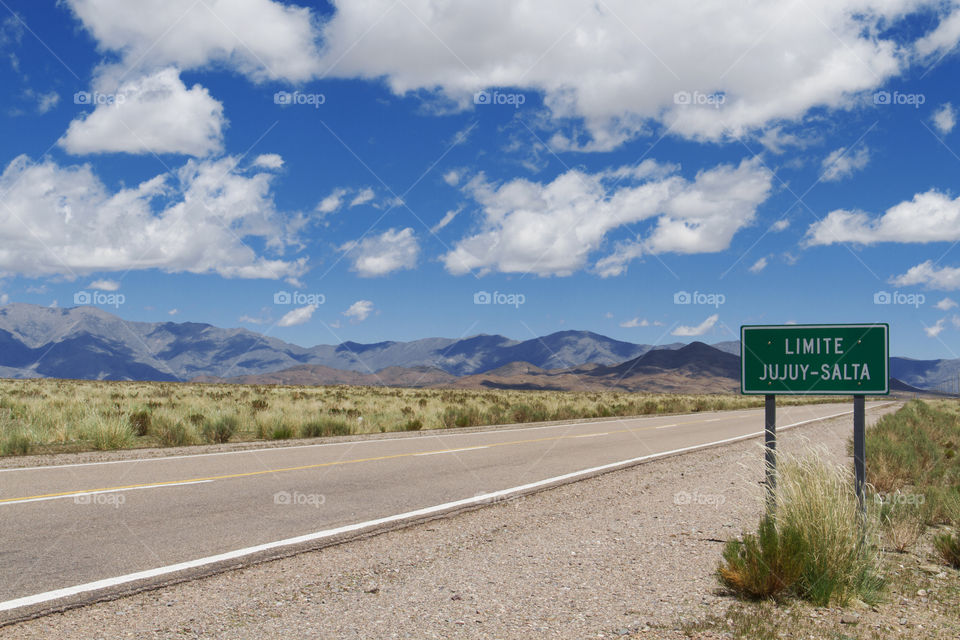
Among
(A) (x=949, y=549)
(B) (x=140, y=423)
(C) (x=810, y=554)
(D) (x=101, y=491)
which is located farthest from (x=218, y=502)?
(B) (x=140, y=423)

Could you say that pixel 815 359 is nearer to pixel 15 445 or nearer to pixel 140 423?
pixel 15 445

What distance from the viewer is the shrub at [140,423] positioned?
16938 millimetres

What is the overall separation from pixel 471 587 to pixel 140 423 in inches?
579

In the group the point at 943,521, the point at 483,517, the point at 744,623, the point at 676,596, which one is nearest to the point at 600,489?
the point at 483,517

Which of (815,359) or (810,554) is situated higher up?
(815,359)

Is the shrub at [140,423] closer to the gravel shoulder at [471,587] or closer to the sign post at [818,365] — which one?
the gravel shoulder at [471,587]

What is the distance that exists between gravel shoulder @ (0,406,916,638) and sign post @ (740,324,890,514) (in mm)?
723

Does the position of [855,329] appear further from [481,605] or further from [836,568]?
[481,605]

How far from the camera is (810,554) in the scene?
16.6ft

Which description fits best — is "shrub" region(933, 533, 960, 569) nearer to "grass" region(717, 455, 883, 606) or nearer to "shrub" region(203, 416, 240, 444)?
"grass" region(717, 455, 883, 606)

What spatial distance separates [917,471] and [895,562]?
20.6ft

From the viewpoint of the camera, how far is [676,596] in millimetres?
5133

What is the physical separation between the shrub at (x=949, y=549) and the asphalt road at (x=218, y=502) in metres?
4.82

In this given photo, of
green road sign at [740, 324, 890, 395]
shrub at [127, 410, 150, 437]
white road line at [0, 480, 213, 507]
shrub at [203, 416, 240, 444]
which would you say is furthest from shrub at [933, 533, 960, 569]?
shrub at [127, 410, 150, 437]
